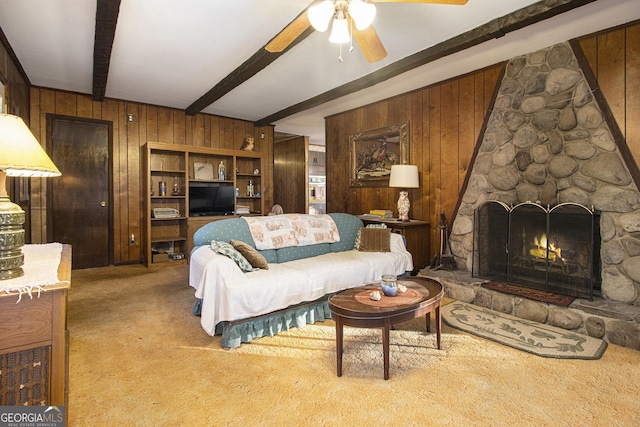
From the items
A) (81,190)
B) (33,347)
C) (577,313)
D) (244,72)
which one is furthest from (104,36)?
(577,313)

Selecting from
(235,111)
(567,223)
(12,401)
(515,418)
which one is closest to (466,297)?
(567,223)

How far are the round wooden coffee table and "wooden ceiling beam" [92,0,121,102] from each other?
2645mm

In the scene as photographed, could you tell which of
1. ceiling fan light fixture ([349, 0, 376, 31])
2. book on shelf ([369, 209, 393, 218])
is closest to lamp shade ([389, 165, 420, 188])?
book on shelf ([369, 209, 393, 218])

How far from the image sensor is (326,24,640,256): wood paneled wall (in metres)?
2.81

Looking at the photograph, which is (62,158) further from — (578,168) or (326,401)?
(578,168)

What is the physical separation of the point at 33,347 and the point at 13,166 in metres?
0.74

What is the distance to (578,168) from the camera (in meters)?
3.04

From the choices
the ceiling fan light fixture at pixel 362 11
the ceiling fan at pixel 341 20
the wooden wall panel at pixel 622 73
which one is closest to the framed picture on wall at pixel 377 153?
the wooden wall panel at pixel 622 73

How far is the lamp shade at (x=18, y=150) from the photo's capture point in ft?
4.38

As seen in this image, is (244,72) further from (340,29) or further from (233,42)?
(340,29)

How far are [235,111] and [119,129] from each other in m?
1.82

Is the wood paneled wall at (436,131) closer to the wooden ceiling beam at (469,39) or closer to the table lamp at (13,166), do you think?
the wooden ceiling beam at (469,39)

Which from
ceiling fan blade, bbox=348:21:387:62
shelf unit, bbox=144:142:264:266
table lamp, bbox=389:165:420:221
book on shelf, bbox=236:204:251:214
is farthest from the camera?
book on shelf, bbox=236:204:251:214

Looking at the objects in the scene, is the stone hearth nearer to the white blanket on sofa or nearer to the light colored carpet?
the light colored carpet
